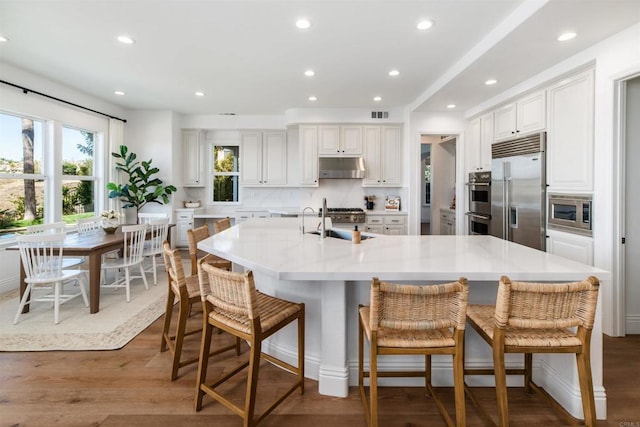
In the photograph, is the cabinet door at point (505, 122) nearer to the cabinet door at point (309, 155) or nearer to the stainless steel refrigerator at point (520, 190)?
the stainless steel refrigerator at point (520, 190)

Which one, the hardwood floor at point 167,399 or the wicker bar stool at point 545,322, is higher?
the wicker bar stool at point 545,322

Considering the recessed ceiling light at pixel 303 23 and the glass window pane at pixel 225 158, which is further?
the glass window pane at pixel 225 158

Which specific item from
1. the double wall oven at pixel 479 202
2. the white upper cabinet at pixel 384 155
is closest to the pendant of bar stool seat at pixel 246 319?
the double wall oven at pixel 479 202

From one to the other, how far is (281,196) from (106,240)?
358 cm

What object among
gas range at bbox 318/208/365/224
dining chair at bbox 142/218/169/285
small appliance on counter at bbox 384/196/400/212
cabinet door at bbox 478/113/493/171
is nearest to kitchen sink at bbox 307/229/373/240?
dining chair at bbox 142/218/169/285

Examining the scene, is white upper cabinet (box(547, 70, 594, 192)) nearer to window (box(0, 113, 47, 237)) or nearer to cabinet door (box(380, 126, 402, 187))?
cabinet door (box(380, 126, 402, 187))

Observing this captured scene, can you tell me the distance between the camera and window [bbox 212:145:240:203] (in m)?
6.76

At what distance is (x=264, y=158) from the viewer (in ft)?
21.2

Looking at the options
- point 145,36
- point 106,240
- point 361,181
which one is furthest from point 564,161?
point 106,240

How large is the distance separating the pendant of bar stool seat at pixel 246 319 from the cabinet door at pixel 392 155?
445 centimetres

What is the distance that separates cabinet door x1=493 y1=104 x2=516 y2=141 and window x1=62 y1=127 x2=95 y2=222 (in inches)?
256

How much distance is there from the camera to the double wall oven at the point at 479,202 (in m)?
4.62

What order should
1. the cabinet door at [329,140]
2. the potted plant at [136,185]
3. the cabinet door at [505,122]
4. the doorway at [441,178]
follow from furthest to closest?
1. the doorway at [441,178]
2. the cabinet door at [329,140]
3. the potted plant at [136,185]
4. the cabinet door at [505,122]

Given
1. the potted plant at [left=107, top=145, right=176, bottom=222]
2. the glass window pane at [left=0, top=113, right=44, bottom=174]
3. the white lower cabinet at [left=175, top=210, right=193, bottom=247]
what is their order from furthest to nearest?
1. the white lower cabinet at [left=175, top=210, right=193, bottom=247]
2. the potted plant at [left=107, top=145, right=176, bottom=222]
3. the glass window pane at [left=0, top=113, right=44, bottom=174]
